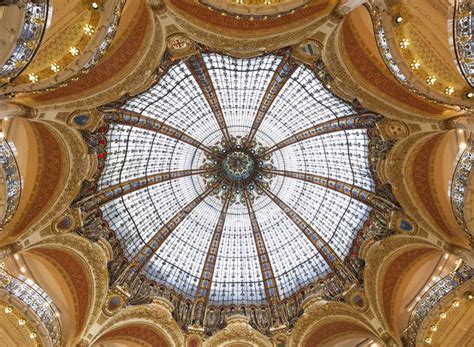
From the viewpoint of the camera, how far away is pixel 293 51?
16016 mm

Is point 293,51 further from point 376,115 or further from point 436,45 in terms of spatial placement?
point 436,45

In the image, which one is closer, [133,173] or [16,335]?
[16,335]

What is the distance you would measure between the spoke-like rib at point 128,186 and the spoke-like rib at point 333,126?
556 cm

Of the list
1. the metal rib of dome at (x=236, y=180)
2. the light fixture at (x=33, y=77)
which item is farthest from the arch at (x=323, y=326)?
the light fixture at (x=33, y=77)

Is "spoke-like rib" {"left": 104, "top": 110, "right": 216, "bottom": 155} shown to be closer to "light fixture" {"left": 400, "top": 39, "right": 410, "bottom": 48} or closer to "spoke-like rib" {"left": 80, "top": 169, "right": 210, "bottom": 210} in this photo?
"spoke-like rib" {"left": 80, "top": 169, "right": 210, "bottom": 210}

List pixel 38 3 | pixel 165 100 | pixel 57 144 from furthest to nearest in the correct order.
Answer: pixel 165 100
pixel 57 144
pixel 38 3

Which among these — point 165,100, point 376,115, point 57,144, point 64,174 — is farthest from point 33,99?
point 376,115

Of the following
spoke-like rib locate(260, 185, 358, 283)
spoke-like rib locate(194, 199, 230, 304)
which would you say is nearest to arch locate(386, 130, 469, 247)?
spoke-like rib locate(260, 185, 358, 283)

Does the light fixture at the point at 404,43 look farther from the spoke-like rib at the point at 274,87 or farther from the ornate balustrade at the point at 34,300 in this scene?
the ornate balustrade at the point at 34,300

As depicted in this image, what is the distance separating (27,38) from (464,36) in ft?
39.8

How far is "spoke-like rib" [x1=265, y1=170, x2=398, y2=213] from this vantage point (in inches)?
694

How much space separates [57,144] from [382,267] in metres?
17.1

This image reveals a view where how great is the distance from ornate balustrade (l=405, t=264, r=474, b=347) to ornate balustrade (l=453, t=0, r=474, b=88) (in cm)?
835

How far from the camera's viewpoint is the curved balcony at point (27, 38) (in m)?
8.89
